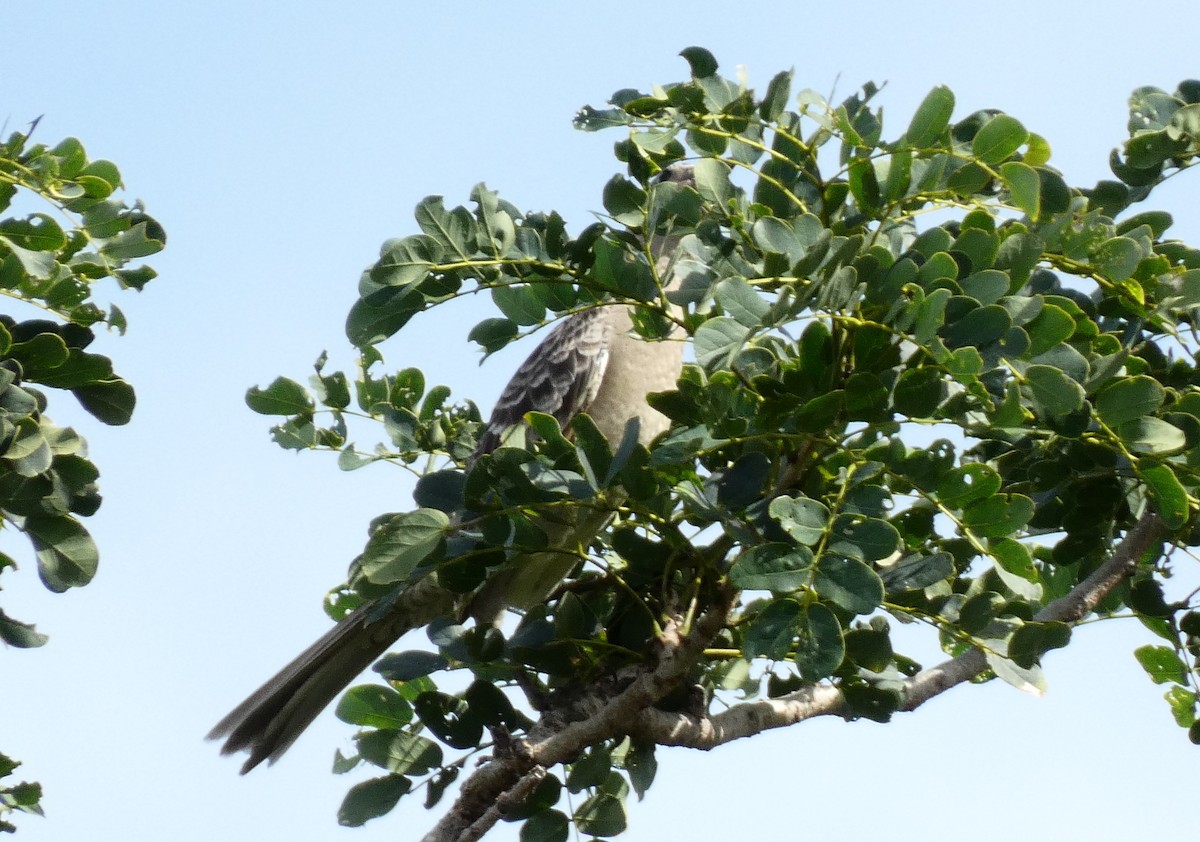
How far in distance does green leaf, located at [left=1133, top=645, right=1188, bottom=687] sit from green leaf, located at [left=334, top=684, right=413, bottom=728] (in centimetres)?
197

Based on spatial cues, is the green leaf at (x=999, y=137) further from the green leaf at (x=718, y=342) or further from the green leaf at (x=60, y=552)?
the green leaf at (x=60, y=552)

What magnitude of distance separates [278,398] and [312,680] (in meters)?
1.27

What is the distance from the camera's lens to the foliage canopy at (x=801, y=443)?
7.91 feet

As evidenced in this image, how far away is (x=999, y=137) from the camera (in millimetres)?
2449

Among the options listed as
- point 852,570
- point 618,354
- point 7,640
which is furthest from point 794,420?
point 618,354

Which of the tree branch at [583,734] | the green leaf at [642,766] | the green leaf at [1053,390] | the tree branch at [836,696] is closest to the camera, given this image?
the green leaf at [1053,390]

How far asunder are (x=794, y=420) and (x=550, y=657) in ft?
3.44

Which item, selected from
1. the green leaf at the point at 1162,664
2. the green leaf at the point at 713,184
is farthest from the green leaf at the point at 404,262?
the green leaf at the point at 1162,664

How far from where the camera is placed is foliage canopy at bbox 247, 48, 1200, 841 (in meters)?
2.41

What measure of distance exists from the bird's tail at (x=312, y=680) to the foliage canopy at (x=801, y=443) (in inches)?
41.0

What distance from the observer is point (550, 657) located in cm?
316

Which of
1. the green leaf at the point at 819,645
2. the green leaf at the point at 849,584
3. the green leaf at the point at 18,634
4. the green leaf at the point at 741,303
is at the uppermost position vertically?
the green leaf at the point at 741,303

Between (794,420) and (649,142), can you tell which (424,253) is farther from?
(794,420)

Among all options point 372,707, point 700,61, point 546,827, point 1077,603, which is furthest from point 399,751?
point 700,61
